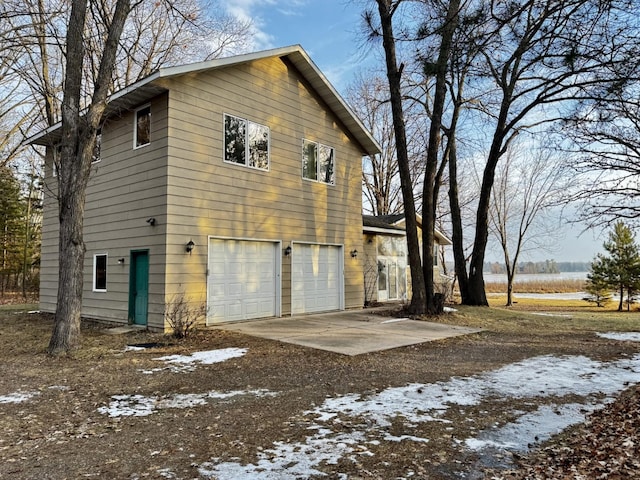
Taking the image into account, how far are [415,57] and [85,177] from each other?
595cm

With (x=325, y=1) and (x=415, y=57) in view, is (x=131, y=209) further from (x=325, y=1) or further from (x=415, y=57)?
(x=325, y=1)

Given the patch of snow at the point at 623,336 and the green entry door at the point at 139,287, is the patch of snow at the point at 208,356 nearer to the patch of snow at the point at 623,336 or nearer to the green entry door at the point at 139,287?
the green entry door at the point at 139,287

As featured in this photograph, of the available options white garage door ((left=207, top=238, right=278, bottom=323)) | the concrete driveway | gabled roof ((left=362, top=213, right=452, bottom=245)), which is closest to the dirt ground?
the concrete driveway

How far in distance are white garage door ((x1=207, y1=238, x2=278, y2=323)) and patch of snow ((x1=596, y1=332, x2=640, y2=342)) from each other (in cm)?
803

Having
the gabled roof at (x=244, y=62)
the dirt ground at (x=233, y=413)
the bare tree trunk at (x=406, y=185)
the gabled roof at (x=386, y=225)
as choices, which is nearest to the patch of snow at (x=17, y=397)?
the dirt ground at (x=233, y=413)

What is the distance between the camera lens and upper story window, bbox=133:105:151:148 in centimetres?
981

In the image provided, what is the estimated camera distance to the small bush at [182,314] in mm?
8523


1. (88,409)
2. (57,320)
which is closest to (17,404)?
(88,409)

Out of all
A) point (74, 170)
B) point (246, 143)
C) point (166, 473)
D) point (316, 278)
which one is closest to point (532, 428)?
point (166, 473)

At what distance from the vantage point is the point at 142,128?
10.0 metres

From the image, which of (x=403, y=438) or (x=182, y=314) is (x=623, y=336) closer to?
(x=403, y=438)

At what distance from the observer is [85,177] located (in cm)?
744

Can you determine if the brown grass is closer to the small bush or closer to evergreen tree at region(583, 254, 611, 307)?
evergreen tree at region(583, 254, 611, 307)

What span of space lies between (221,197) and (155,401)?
6.01 m
